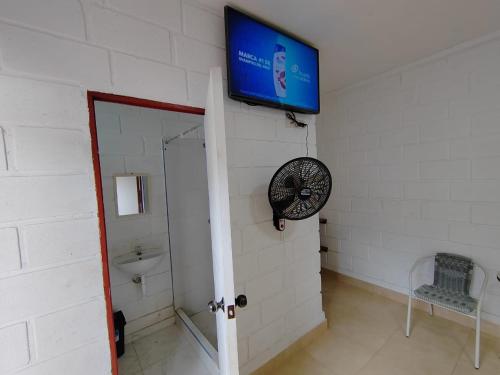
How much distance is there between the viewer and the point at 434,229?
2.10 meters

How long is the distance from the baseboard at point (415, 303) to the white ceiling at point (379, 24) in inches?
91.3

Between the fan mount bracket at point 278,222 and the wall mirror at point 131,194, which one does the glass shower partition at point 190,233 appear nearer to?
the wall mirror at point 131,194

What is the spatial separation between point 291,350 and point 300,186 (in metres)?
1.32

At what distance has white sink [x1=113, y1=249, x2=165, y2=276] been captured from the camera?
5.89ft

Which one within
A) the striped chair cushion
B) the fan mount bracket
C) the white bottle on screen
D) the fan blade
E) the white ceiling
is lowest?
the striped chair cushion

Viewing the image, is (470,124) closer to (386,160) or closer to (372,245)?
(386,160)

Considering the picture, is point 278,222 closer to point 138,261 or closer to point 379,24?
point 138,261

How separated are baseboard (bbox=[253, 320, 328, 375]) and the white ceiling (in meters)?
2.33

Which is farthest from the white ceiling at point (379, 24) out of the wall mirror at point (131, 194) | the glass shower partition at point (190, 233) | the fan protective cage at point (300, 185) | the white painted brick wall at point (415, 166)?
the wall mirror at point (131, 194)

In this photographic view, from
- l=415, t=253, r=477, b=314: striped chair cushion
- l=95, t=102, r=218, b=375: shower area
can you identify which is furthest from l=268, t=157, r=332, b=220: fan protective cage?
l=415, t=253, r=477, b=314: striped chair cushion

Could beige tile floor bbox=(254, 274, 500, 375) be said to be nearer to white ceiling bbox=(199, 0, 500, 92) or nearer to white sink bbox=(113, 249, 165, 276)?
white sink bbox=(113, 249, 165, 276)

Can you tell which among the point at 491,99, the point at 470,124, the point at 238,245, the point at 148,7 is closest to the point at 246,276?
the point at 238,245

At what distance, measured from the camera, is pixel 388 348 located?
5.79 ft

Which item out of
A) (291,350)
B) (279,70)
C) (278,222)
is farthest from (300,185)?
(291,350)
